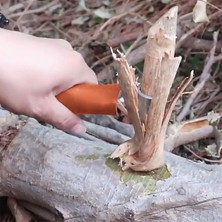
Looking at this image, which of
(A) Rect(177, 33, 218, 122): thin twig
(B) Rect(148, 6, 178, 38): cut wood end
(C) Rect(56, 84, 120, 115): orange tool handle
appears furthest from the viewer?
(A) Rect(177, 33, 218, 122): thin twig

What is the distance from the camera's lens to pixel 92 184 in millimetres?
1155

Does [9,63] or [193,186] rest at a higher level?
[9,63]

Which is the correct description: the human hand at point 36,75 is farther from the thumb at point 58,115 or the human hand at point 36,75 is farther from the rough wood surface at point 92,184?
the rough wood surface at point 92,184

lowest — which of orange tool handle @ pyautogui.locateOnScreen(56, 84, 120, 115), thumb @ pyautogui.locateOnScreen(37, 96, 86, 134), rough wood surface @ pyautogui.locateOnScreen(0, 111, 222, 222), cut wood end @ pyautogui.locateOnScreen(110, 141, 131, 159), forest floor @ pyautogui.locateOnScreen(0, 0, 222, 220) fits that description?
forest floor @ pyautogui.locateOnScreen(0, 0, 222, 220)

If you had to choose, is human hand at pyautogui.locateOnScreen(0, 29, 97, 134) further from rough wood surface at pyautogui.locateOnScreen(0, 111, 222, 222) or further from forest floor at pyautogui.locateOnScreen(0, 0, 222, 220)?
forest floor at pyautogui.locateOnScreen(0, 0, 222, 220)

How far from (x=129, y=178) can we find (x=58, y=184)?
14 cm

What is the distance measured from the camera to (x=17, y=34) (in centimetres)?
114

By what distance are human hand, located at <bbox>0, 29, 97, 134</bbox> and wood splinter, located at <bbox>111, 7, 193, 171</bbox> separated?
13 centimetres

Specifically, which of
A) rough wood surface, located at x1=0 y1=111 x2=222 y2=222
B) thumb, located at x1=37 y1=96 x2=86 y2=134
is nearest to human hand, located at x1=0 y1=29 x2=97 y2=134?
thumb, located at x1=37 y1=96 x2=86 y2=134

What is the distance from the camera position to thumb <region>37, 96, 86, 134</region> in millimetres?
1121

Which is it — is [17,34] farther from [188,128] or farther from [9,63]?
[188,128]

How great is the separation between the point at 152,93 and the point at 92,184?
223 mm

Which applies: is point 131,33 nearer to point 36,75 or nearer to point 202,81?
point 202,81

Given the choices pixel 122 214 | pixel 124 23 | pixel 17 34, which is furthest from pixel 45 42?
pixel 124 23
